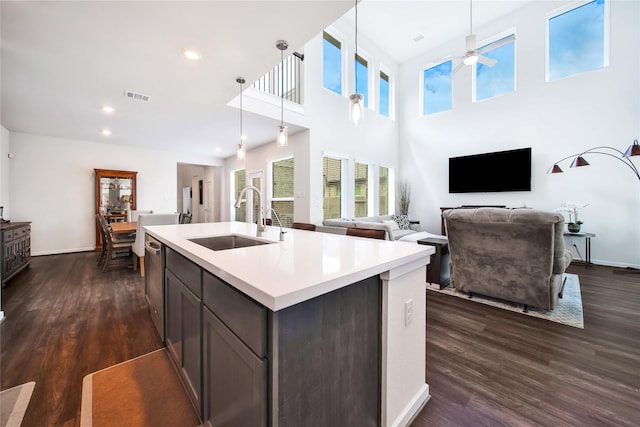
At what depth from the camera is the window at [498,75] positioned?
548 centimetres

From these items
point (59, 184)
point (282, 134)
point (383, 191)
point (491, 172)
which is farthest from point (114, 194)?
point (491, 172)

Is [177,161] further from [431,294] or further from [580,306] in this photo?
[580,306]

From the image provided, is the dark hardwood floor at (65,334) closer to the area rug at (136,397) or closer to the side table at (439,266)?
the area rug at (136,397)

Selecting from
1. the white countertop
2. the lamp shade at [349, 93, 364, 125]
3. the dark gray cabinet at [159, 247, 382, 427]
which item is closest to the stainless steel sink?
the white countertop

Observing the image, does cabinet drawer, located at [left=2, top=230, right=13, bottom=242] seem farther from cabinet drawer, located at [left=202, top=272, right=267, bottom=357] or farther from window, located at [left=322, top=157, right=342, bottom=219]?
window, located at [left=322, top=157, right=342, bottom=219]

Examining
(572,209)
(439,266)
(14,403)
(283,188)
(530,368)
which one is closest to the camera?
(14,403)

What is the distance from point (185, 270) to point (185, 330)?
1.19ft

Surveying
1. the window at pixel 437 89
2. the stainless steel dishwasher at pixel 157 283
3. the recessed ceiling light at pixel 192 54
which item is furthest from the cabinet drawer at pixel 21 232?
the window at pixel 437 89

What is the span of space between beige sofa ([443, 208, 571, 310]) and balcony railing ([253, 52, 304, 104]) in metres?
3.83

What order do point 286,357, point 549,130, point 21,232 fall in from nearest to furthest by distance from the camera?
point 286,357, point 21,232, point 549,130

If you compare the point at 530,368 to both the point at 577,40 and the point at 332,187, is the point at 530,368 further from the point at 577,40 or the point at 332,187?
the point at 577,40

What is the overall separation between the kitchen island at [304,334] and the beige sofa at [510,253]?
5.61 ft

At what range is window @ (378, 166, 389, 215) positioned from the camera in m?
6.82

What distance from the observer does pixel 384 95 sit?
7.05m
